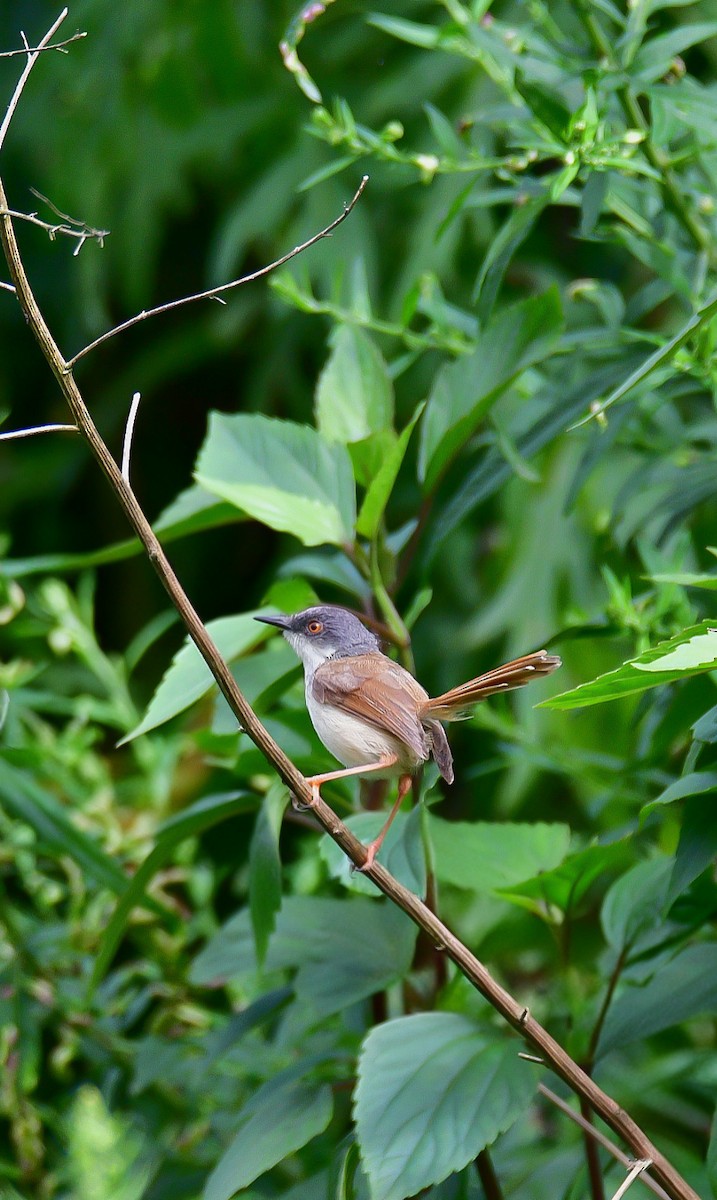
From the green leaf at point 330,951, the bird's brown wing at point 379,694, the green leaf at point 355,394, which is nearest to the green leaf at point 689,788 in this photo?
the bird's brown wing at point 379,694

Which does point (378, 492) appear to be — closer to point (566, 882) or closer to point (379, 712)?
point (379, 712)

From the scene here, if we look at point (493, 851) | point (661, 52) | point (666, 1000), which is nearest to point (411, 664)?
point (493, 851)

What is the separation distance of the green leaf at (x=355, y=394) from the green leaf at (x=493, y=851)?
1.52 ft

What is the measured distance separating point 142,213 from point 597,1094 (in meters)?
2.76

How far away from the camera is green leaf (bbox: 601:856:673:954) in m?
1.26

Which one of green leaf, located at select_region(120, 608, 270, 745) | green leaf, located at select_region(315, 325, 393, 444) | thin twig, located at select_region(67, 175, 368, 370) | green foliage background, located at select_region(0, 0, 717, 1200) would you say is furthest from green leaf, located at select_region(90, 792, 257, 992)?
thin twig, located at select_region(67, 175, 368, 370)

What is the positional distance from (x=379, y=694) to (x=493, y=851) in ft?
0.88

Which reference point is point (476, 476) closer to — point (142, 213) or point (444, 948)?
point (444, 948)

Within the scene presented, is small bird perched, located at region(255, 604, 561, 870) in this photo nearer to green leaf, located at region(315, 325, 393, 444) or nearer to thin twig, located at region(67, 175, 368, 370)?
green leaf, located at region(315, 325, 393, 444)

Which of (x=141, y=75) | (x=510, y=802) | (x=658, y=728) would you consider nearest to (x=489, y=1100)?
(x=658, y=728)

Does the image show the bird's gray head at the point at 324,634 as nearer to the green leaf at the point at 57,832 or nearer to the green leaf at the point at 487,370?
the green leaf at the point at 487,370

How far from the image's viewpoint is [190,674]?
1241 mm

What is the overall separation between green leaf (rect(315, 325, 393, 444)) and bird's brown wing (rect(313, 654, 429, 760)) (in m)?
0.31

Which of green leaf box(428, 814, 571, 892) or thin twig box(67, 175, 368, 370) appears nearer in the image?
thin twig box(67, 175, 368, 370)
